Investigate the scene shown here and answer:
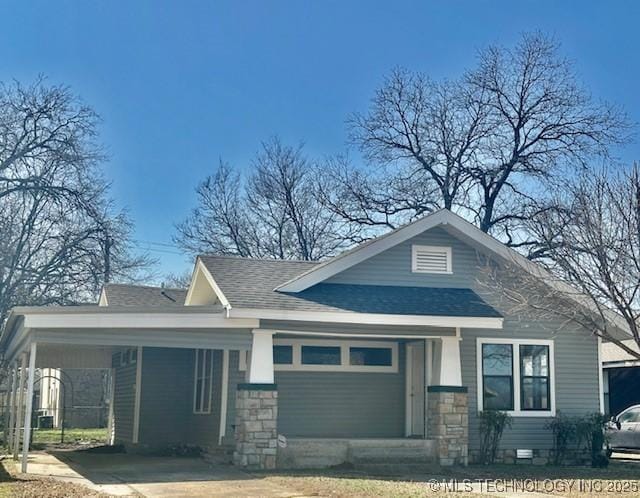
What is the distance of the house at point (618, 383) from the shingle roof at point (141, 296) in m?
13.3

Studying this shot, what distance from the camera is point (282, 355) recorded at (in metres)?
16.0

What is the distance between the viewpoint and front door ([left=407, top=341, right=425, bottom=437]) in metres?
16.4

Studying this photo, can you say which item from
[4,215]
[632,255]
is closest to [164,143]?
[4,215]

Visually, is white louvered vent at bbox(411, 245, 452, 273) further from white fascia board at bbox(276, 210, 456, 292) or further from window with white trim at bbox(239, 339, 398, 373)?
window with white trim at bbox(239, 339, 398, 373)

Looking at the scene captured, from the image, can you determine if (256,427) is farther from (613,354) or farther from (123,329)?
(613,354)

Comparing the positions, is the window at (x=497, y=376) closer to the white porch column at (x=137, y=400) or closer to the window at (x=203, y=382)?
the window at (x=203, y=382)

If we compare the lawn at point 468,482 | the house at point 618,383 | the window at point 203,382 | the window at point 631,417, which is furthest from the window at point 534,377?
the house at point 618,383

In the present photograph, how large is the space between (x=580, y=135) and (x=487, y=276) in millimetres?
18273

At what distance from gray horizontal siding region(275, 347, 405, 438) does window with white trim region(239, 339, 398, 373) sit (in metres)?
0.12

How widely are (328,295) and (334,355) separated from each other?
169 cm

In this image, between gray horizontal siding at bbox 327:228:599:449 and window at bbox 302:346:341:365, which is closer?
gray horizontal siding at bbox 327:228:599:449

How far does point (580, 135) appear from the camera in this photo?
32406 millimetres

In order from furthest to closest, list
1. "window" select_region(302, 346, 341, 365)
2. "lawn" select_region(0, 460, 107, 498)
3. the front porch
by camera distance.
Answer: "window" select_region(302, 346, 341, 365)
the front porch
"lawn" select_region(0, 460, 107, 498)

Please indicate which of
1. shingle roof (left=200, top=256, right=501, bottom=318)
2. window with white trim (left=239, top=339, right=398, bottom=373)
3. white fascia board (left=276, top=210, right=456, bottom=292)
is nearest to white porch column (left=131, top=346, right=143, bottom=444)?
shingle roof (left=200, top=256, right=501, bottom=318)
